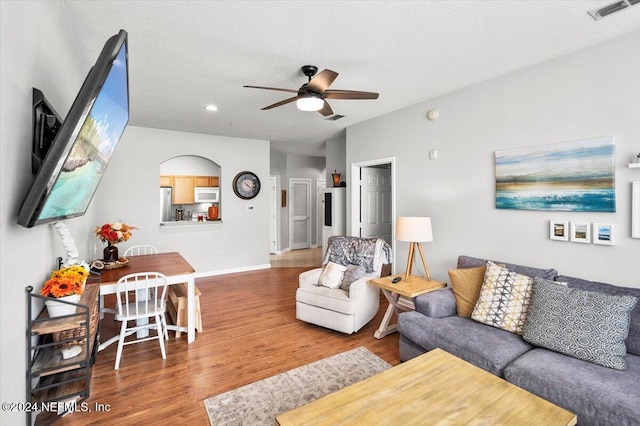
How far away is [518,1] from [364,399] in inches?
102

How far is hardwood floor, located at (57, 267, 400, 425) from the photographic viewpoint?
209 cm

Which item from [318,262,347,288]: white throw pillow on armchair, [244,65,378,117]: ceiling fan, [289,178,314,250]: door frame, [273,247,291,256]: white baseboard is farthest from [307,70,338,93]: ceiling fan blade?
[273,247,291,256]: white baseboard

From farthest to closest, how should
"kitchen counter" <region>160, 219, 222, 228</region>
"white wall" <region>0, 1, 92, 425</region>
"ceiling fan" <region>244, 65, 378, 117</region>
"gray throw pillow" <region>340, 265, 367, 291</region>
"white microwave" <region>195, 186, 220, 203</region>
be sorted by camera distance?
"white microwave" <region>195, 186, 220, 203</region>
"kitchen counter" <region>160, 219, 222, 228</region>
"gray throw pillow" <region>340, 265, 367, 291</region>
"ceiling fan" <region>244, 65, 378, 117</region>
"white wall" <region>0, 1, 92, 425</region>

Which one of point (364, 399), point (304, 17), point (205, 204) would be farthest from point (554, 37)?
point (205, 204)

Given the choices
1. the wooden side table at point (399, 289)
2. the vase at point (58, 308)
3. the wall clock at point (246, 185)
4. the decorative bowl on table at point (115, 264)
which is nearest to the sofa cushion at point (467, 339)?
the wooden side table at point (399, 289)

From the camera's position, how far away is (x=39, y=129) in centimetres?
139

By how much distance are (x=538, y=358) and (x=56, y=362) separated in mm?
2681

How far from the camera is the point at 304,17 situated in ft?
6.88

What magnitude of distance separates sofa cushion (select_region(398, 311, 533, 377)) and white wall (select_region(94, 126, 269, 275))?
428cm

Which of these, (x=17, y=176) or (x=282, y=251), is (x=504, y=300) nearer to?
(x=17, y=176)

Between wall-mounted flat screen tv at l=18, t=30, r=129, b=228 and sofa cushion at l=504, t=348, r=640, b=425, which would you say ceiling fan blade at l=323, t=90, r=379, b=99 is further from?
sofa cushion at l=504, t=348, r=640, b=425

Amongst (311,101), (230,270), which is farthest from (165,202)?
(311,101)

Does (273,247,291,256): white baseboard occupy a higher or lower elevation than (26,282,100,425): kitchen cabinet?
lower

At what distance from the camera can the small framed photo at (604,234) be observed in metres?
2.37
